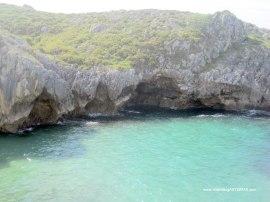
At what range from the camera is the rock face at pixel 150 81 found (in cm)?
5375

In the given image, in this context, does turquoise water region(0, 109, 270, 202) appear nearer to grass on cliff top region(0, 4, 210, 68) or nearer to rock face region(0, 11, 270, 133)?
rock face region(0, 11, 270, 133)

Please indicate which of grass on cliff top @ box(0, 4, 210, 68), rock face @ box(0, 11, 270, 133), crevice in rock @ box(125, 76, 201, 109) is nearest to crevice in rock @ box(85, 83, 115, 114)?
rock face @ box(0, 11, 270, 133)

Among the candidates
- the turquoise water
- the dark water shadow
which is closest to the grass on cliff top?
the turquoise water

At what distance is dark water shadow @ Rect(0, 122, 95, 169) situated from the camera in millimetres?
46812

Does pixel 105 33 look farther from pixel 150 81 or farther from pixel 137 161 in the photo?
pixel 137 161

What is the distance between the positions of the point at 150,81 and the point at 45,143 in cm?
2488

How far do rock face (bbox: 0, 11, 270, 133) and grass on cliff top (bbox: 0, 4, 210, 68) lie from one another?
86.8 inches

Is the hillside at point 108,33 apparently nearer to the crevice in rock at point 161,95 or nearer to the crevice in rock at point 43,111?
the crevice in rock at point 161,95

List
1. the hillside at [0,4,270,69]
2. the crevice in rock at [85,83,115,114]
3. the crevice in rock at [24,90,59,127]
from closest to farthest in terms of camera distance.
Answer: the crevice in rock at [24,90,59,127] → the crevice in rock at [85,83,115,114] → the hillside at [0,4,270,69]

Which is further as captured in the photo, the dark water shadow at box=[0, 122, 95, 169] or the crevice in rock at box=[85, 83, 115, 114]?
the crevice in rock at box=[85, 83, 115, 114]

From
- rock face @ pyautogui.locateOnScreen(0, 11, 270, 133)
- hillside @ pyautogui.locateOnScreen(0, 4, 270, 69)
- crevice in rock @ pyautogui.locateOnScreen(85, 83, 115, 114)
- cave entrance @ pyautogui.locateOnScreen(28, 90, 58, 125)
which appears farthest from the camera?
hillside @ pyautogui.locateOnScreen(0, 4, 270, 69)

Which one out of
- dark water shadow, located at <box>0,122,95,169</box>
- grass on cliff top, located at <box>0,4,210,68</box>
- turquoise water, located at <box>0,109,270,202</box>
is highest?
grass on cliff top, located at <box>0,4,210,68</box>

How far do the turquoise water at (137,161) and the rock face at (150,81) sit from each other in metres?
3.55

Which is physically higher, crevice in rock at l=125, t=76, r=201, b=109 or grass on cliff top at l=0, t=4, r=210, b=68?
grass on cliff top at l=0, t=4, r=210, b=68
